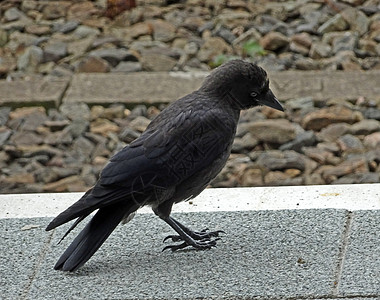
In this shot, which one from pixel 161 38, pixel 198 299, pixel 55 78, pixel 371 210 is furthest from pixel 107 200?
pixel 161 38

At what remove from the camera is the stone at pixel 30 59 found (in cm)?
864

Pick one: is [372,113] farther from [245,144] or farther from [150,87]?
[150,87]

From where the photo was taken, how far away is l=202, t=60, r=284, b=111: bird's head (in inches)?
179

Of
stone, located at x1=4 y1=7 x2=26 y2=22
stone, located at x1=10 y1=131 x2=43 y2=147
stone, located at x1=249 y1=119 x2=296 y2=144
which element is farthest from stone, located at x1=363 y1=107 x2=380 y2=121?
stone, located at x1=4 y1=7 x2=26 y2=22

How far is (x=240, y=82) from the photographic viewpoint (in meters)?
4.57

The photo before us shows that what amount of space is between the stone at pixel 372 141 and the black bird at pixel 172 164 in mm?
2467

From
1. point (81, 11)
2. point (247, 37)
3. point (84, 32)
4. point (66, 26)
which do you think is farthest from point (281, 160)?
point (81, 11)

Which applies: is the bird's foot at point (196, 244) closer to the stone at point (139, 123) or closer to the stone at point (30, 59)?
the stone at point (139, 123)

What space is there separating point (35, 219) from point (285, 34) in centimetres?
465

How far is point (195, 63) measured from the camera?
8.48m

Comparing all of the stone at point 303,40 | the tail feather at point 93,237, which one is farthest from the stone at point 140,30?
A: the tail feather at point 93,237

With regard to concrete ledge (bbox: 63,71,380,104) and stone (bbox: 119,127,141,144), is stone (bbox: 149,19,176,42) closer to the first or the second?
concrete ledge (bbox: 63,71,380,104)

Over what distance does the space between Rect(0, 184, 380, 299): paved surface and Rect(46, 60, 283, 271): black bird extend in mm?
130

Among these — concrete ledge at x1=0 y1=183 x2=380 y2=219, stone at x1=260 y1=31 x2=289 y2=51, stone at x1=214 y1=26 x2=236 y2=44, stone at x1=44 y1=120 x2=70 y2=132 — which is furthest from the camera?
stone at x1=214 y1=26 x2=236 y2=44
